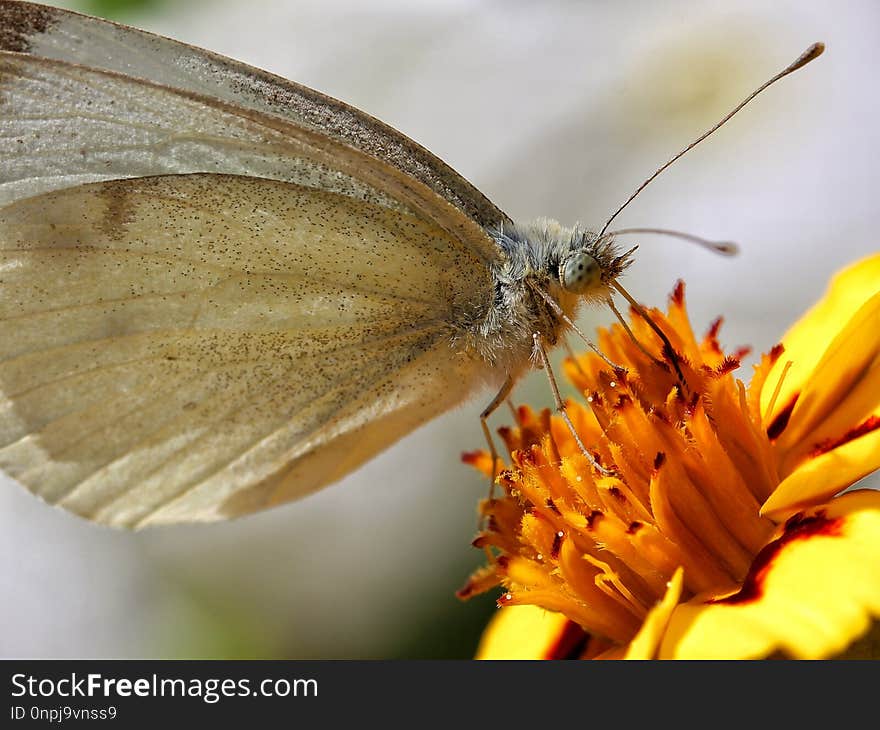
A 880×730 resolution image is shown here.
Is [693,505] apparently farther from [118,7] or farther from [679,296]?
[118,7]

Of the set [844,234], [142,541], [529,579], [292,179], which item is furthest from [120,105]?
[844,234]

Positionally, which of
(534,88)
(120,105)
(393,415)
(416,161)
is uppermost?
(534,88)

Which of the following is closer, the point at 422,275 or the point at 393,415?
the point at 422,275

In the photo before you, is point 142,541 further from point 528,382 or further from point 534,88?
point 534,88

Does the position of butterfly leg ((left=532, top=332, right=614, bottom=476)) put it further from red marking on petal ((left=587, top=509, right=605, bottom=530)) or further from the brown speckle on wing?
the brown speckle on wing

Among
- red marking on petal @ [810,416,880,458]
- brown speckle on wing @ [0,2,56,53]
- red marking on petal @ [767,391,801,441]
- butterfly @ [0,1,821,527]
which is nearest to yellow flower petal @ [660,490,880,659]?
red marking on petal @ [810,416,880,458]
